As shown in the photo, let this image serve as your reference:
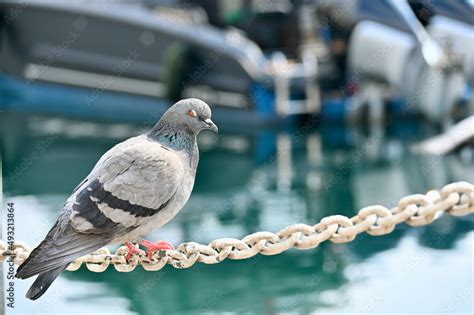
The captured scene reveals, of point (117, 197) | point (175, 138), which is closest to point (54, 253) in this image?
point (117, 197)

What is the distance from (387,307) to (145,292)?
1.93m

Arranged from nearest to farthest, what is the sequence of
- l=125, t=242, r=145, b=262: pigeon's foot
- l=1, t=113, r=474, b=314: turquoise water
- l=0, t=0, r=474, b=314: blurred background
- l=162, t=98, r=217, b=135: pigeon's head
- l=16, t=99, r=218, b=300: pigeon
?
1. l=16, t=99, r=218, b=300: pigeon
2. l=162, t=98, r=217, b=135: pigeon's head
3. l=125, t=242, r=145, b=262: pigeon's foot
4. l=1, t=113, r=474, b=314: turquoise water
5. l=0, t=0, r=474, b=314: blurred background

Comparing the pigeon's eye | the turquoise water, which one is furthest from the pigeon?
the turquoise water

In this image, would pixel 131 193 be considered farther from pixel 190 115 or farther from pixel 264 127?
pixel 264 127

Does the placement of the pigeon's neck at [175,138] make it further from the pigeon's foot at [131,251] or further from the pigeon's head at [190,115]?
the pigeon's foot at [131,251]

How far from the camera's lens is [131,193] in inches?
123

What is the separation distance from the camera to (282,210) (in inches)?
362

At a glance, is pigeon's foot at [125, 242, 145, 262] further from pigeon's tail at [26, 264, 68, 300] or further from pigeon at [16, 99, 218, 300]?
pigeon's tail at [26, 264, 68, 300]

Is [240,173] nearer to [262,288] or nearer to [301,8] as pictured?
[262,288]

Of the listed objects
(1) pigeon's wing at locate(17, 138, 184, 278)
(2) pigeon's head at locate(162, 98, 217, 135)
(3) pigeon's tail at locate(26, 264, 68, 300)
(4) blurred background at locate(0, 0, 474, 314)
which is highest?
(2) pigeon's head at locate(162, 98, 217, 135)

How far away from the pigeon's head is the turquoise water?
10.8 ft

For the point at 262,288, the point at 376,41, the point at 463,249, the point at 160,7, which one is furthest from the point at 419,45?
the point at 262,288

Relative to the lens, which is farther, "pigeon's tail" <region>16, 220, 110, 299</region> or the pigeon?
the pigeon

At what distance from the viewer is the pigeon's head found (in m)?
3.22
